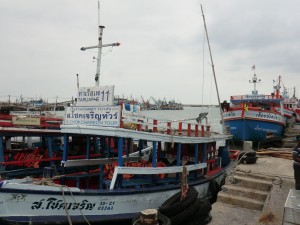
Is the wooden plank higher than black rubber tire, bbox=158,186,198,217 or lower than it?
higher

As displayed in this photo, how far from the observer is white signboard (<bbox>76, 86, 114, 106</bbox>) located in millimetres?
8242

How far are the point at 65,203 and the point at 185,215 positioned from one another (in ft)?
10.1

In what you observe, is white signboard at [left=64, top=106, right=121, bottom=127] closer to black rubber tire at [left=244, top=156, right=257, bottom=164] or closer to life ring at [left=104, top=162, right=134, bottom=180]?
life ring at [left=104, top=162, right=134, bottom=180]

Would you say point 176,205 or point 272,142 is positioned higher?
point 272,142

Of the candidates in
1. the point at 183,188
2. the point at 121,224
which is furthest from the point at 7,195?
the point at 183,188

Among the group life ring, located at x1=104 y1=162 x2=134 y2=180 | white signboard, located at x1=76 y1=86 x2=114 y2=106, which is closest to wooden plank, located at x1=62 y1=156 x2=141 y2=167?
life ring, located at x1=104 y1=162 x2=134 y2=180

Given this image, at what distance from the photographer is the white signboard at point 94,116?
25.6 feet

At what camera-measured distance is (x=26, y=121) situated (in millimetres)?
11234

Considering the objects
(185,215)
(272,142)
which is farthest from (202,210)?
(272,142)

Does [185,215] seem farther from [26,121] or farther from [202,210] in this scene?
[26,121]

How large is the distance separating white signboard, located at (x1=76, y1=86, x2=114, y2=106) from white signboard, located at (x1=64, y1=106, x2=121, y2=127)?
223 mm

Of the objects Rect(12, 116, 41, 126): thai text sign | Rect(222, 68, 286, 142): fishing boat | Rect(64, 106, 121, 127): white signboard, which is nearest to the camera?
Rect(64, 106, 121, 127): white signboard

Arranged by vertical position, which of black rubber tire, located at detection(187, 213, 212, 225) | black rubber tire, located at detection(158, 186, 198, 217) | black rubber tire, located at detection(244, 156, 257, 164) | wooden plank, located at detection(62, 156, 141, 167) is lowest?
black rubber tire, located at detection(187, 213, 212, 225)

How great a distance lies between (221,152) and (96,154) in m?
6.47
